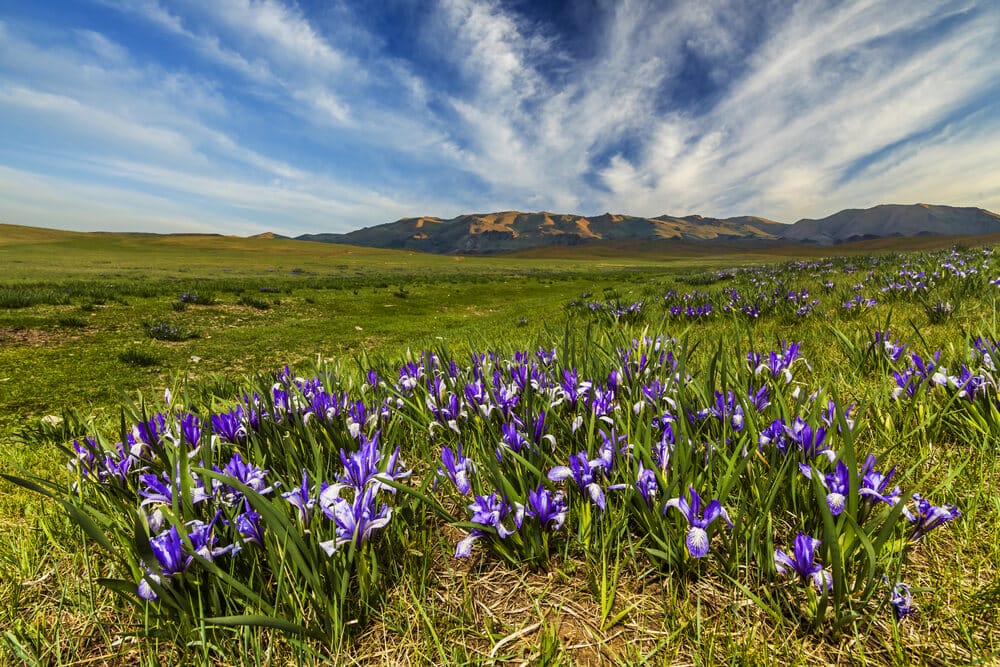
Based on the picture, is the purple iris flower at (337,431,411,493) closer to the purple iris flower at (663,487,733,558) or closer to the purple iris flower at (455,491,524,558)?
the purple iris flower at (455,491,524,558)

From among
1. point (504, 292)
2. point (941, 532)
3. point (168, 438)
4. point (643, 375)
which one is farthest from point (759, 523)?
point (504, 292)

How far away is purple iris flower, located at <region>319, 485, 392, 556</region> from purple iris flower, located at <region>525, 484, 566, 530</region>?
1.84ft

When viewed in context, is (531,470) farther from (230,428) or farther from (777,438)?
(230,428)

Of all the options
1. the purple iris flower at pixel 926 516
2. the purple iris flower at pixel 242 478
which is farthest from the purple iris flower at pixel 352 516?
the purple iris flower at pixel 926 516

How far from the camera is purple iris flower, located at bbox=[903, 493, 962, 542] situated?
135 cm

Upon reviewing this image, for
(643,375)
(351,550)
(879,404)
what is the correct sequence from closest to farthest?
(351,550) < (879,404) < (643,375)

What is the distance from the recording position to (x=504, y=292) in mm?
30062

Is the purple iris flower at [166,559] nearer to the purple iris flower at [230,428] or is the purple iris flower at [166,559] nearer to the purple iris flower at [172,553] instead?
the purple iris flower at [172,553]

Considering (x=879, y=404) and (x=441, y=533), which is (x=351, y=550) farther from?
(x=879, y=404)

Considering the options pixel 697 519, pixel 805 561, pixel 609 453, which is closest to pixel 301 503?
pixel 609 453

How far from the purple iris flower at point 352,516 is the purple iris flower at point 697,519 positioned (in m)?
1.08

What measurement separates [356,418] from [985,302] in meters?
7.03

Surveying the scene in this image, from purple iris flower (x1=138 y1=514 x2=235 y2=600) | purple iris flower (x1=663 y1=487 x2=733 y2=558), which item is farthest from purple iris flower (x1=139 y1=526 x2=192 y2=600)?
purple iris flower (x1=663 y1=487 x2=733 y2=558)

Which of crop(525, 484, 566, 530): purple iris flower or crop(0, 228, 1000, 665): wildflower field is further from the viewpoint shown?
crop(525, 484, 566, 530): purple iris flower
